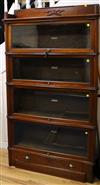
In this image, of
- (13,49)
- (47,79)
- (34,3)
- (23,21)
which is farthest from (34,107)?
(34,3)

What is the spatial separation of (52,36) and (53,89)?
0.48 metres

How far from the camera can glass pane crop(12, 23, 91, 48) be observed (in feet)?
7.57

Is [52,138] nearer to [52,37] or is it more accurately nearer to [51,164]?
[51,164]

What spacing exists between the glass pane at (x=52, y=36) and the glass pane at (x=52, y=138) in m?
0.77

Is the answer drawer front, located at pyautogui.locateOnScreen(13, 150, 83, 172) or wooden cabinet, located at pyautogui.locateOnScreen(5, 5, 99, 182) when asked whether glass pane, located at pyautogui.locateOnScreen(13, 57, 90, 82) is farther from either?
drawer front, located at pyautogui.locateOnScreen(13, 150, 83, 172)

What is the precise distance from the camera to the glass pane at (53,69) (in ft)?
7.77

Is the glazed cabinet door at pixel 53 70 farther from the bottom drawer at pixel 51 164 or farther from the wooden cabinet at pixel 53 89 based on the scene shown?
the bottom drawer at pixel 51 164

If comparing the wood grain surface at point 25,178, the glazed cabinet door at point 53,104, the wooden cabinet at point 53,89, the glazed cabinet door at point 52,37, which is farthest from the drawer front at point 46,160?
the glazed cabinet door at point 52,37

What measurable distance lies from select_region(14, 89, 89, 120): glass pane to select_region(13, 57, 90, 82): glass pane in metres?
0.14

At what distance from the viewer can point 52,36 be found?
2.43m

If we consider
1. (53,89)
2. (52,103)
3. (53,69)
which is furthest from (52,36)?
(52,103)

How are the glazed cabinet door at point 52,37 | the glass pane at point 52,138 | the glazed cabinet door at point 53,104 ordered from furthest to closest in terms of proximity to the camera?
1. the glass pane at point 52,138
2. the glazed cabinet door at point 53,104
3. the glazed cabinet door at point 52,37

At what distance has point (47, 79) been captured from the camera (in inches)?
98.7

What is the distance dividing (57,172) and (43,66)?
1.02 metres
